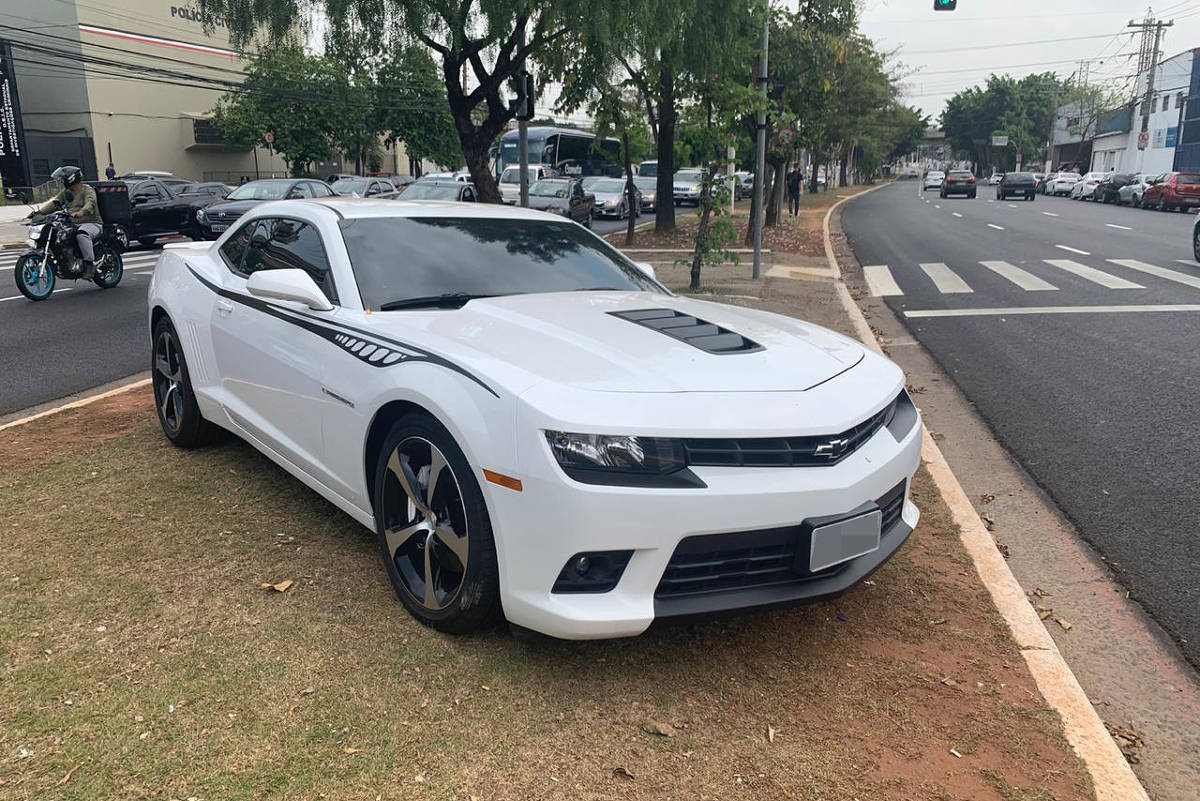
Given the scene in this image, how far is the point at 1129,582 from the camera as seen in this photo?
4047 mm

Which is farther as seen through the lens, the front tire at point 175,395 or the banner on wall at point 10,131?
the banner on wall at point 10,131

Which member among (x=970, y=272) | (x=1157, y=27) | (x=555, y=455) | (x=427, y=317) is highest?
(x=1157, y=27)

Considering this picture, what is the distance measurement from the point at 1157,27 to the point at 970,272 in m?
73.9

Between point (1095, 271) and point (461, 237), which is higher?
point (461, 237)

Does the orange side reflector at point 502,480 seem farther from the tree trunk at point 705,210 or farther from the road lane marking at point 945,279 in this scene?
the road lane marking at point 945,279

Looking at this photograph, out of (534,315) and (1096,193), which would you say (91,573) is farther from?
(1096,193)

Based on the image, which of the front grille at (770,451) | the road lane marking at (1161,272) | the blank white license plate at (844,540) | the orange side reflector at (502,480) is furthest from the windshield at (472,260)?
the road lane marking at (1161,272)

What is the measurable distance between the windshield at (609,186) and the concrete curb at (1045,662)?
2928 cm

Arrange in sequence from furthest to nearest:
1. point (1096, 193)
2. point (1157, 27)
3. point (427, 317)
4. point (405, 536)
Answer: point (1157, 27) → point (1096, 193) → point (427, 317) → point (405, 536)

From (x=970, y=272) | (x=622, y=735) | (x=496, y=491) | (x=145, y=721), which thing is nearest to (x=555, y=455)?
(x=496, y=491)

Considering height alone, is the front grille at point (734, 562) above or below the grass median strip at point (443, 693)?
above

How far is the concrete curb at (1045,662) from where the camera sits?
2703 millimetres

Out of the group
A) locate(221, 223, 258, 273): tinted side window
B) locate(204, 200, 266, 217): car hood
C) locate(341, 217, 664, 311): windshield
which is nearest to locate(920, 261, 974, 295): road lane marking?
locate(341, 217, 664, 311): windshield

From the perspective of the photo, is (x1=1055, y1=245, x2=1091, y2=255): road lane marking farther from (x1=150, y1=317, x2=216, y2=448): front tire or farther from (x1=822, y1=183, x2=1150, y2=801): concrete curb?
(x1=150, y1=317, x2=216, y2=448): front tire
